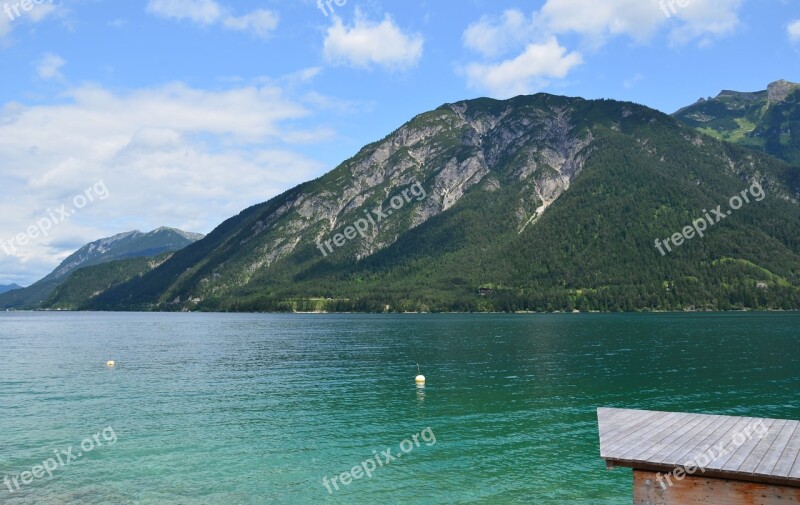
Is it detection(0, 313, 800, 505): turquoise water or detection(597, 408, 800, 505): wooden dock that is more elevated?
detection(597, 408, 800, 505): wooden dock

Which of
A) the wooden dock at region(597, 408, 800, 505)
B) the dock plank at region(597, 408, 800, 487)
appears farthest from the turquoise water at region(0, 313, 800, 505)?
the wooden dock at region(597, 408, 800, 505)

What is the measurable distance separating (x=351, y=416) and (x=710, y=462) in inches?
1454

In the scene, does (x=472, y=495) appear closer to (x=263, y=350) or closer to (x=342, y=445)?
(x=342, y=445)

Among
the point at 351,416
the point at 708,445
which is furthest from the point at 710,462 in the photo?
the point at 351,416

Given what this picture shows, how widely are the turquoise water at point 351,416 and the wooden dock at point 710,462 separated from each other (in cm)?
974

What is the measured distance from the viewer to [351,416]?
51.8 m

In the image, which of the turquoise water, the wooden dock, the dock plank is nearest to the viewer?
the wooden dock

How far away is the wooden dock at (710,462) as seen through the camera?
1872cm

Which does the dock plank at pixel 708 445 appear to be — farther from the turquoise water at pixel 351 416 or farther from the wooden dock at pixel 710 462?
the turquoise water at pixel 351 416

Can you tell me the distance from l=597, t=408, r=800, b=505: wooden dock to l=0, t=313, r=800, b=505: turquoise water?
9742 millimetres

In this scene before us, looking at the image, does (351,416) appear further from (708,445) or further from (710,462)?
(710,462)

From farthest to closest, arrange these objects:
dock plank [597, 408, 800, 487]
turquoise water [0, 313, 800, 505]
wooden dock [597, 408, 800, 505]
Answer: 1. turquoise water [0, 313, 800, 505]
2. dock plank [597, 408, 800, 487]
3. wooden dock [597, 408, 800, 505]

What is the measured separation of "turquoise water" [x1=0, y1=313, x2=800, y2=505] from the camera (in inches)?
1312

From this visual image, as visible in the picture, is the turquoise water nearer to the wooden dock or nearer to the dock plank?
the dock plank
